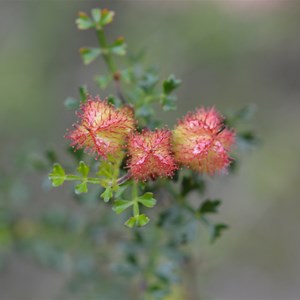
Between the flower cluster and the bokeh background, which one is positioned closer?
the flower cluster

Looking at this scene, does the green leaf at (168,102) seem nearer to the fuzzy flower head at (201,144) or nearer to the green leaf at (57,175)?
the fuzzy flower head at (201,144)

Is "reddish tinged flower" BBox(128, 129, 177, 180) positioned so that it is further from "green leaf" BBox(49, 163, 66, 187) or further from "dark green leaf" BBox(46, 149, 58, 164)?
"dark green leaf" BBox(46, 149, 58, 164)

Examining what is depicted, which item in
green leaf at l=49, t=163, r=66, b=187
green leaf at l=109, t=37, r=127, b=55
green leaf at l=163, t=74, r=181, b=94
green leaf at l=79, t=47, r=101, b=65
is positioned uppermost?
green leaf at l=79, t=47, r=101, b=65

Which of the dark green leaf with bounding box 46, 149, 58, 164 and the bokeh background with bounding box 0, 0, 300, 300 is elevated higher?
the bokeh background with bounding box 0, 0, 300, 300

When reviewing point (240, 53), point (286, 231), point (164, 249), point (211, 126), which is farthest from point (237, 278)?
point (211, 126)

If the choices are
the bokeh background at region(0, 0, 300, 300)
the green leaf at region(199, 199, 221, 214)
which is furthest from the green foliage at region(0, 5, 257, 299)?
the bokeh background at region(0, 0, 300, 300)

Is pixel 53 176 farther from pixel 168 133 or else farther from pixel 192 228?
pixel 192 228

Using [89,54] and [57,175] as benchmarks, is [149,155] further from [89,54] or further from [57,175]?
[89,54]
